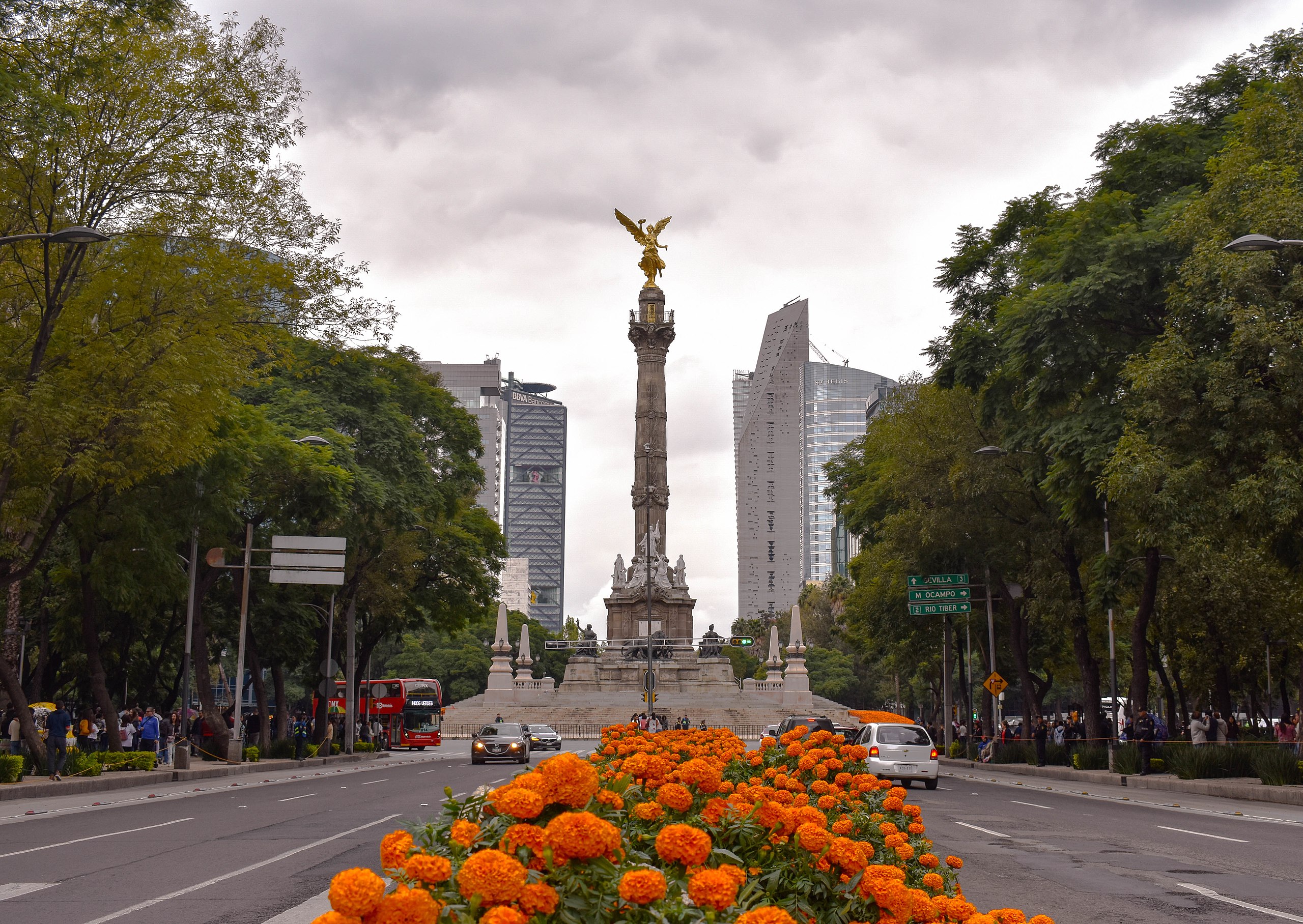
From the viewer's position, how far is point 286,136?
2634cm

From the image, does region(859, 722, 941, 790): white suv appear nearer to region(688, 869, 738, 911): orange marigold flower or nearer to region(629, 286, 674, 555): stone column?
region(688, 869, 738, 911): orange marigold flower

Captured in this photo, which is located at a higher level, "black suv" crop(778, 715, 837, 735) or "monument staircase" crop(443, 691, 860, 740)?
"black suv" crop(778, 715, 837, 735)

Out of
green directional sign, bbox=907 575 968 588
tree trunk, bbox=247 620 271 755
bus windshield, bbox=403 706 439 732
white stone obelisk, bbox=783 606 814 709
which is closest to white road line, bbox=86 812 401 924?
green directional sign, bbox=907 575 968 588

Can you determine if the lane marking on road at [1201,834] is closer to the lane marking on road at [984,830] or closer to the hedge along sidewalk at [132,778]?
the lane marking on road at [984,830]

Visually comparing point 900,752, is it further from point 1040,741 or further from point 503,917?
point 503,917

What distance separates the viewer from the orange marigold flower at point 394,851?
4012 millimetres

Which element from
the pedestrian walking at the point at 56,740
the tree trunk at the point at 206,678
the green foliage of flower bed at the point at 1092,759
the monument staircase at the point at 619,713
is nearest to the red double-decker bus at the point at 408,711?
the monument staircase at the point at 619,713

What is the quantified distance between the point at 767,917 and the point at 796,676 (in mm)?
71940

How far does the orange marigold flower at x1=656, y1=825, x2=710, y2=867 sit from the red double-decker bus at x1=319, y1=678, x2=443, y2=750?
59.5m

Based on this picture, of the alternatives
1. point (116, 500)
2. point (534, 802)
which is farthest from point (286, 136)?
point (534, 802)

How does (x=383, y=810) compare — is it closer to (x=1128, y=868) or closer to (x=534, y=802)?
(x=1128, y=868)

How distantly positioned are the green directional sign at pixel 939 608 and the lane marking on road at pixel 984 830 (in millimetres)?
21448

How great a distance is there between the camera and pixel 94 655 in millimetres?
31250

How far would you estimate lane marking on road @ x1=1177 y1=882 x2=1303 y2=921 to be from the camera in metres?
10.4
